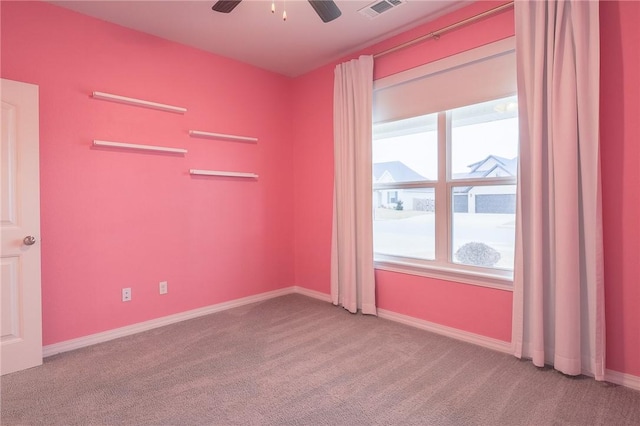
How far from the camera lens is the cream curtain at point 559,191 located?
2150 mm

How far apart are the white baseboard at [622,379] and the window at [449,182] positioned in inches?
32.7

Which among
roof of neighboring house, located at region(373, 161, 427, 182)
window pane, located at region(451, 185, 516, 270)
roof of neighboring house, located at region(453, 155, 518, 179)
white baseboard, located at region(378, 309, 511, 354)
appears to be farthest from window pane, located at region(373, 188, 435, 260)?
white baseboard, located at region(378, 309, 511, 354)

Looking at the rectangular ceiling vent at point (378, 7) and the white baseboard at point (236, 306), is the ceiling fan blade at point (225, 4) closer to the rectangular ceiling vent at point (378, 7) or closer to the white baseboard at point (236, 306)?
the rectangular ceiling vent at point (378, 7)

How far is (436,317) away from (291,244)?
6.84 feet

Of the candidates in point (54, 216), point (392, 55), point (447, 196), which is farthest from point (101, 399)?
point (392, 55)

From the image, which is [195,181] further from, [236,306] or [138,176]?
[236,306]

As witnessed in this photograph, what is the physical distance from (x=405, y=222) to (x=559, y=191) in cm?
142

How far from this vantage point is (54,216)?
268cm

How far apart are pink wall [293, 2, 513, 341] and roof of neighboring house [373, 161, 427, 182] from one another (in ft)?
1.98

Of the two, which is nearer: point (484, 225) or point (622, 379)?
point (622, 379)

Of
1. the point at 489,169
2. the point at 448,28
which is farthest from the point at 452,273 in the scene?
the point at 448,28

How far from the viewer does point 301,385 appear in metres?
2.20

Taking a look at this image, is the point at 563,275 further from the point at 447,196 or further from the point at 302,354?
the point at 302,354

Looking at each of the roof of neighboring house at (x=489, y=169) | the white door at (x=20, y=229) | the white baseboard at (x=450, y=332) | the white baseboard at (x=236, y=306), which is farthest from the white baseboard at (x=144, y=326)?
the roof of neighboring house at (x=489, y=169)
